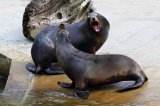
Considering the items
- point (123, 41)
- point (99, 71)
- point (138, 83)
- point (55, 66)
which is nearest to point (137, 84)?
point (138, 83)

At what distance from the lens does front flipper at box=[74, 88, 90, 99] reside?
662 centimetres

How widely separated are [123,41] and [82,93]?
8.85ft

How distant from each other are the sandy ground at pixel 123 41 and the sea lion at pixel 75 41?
1.00ft

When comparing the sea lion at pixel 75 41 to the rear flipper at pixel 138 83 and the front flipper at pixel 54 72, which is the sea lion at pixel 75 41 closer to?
the front flipper at pixel 54 72

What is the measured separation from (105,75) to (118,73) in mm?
178

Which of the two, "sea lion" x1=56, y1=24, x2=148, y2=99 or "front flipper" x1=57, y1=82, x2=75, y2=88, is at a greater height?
"sea lion" x1=56, y1=24, x2=148, y2=99

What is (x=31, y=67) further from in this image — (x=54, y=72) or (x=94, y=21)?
(x=94, y=21)

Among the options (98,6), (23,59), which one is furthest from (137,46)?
(98,6)

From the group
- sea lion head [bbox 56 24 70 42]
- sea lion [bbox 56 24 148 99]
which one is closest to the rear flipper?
sea lion [bbox 56 24 148 99]

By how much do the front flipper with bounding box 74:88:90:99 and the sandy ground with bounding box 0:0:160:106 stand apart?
0.08 metres

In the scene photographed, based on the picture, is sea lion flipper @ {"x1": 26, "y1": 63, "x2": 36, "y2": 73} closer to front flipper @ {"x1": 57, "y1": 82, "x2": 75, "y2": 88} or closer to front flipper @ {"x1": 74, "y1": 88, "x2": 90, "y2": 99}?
front flipper @ {"x1": 57, "y1": 82, "x2": 75, "y2": 88}

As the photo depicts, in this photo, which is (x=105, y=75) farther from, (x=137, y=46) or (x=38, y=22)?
(x=38, y=22)

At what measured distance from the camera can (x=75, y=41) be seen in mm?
7863

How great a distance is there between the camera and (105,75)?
22.3ft
